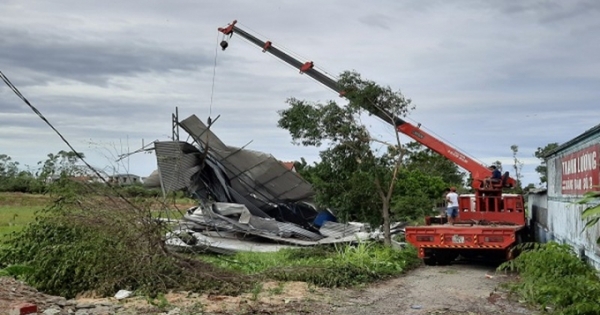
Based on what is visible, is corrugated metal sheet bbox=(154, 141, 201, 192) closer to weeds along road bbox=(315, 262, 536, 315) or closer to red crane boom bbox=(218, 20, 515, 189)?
red crane boom bbox=(218, 20, 515, 189)

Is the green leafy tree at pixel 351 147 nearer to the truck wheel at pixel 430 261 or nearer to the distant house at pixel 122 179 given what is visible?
the truck wheel at pixel 430 261

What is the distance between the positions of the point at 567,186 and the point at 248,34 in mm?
14018

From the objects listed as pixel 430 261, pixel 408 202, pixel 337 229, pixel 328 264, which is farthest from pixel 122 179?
pixel 408 202

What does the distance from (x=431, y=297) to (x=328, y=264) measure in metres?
2.70

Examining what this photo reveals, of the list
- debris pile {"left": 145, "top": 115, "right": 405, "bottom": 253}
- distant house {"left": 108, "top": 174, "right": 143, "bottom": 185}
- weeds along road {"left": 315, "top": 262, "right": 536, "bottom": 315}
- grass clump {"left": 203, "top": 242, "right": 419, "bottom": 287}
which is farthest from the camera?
debris pile {"left": 145, "top": 115, "right": 405, "bottom": 253}

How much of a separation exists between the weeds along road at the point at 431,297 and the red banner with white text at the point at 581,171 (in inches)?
82.5

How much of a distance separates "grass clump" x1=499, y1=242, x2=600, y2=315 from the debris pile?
9.91 meters

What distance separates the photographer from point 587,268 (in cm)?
948

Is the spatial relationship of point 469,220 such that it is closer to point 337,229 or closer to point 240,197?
point 337,229

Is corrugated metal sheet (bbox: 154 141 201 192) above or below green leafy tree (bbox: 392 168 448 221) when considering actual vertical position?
above

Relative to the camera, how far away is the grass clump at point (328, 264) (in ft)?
41.1

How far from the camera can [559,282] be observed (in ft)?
25.7

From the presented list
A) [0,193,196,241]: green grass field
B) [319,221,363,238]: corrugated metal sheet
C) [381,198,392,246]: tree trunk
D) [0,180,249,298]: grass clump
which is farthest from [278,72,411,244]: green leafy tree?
[0,193,196,241]: green grass field

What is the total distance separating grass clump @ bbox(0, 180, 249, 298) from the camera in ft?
37.2
